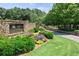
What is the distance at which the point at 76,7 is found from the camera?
3244 centimetres

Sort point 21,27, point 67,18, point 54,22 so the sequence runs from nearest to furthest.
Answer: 1. point 21,27
2. point 54,22
3. point 67,18

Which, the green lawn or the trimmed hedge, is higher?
the trimmed hedge

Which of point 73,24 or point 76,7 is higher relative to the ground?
point 76,7

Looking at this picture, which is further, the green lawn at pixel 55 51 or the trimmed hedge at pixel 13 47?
the green lawn at pixel 55 51

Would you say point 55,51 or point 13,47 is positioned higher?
point 13,47

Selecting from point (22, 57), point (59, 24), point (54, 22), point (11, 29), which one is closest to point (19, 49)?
point (22, 57)

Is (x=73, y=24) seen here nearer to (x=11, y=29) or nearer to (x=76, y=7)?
(x=76, y=7)

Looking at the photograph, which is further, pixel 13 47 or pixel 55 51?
pixel 55 51

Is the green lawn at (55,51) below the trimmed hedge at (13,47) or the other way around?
below

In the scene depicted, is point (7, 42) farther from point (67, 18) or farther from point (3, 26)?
point (67, 18)

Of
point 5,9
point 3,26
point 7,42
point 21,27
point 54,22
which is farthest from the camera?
point 54,22

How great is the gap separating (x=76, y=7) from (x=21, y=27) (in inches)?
474

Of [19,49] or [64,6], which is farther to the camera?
[64,6]

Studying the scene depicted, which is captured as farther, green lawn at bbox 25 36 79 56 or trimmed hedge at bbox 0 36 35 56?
green lawn at bbox 25 36 79 56
